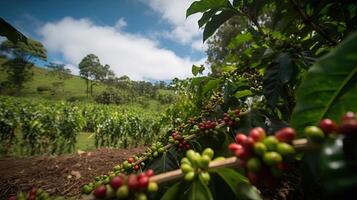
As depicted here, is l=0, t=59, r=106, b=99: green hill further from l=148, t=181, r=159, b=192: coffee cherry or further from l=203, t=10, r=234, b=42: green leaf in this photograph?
l=148, t=181, r=159, b=192: coffee cherry

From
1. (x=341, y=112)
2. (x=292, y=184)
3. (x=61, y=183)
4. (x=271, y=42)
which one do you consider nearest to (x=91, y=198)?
(x=341, y=112)

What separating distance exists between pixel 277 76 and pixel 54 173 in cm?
889

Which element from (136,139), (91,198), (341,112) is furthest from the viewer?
(136,139)

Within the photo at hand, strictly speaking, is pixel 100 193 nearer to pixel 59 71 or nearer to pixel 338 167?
pixel 338 167

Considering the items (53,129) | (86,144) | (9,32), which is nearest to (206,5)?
(9,32)

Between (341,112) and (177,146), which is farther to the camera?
(177,146)

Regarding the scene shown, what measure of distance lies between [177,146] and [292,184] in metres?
1.58

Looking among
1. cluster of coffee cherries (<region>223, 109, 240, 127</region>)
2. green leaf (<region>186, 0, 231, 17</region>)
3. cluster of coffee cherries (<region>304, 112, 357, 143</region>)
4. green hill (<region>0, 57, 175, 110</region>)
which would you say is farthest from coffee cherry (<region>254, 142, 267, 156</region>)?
green hill (<region>0, 57, 175, 110</region>)

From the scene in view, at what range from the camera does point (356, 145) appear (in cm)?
55

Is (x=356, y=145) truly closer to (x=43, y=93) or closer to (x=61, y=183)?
(x=61, y=183)

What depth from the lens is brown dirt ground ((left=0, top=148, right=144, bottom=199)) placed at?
7.16 m

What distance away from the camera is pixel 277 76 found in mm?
1403

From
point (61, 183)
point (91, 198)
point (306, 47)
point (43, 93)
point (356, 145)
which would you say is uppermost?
point (43, 93)

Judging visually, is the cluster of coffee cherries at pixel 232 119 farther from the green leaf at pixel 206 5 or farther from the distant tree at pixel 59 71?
the distant tree at pixel 59 71
